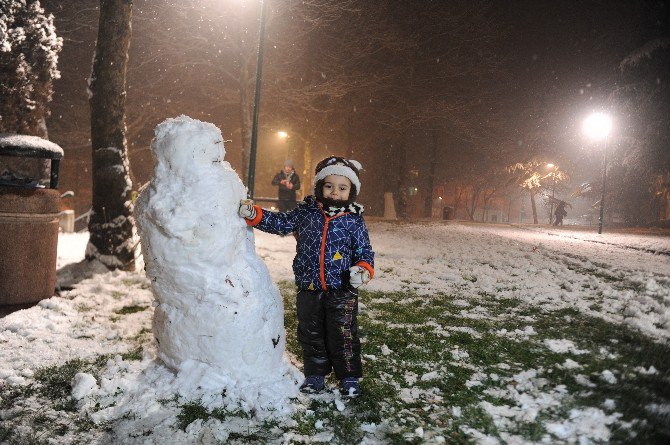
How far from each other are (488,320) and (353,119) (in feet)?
70.1

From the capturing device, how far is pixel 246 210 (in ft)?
10.1

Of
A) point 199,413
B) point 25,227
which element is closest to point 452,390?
point 199,413

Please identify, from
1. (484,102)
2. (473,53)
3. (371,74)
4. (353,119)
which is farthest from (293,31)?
(484,102)

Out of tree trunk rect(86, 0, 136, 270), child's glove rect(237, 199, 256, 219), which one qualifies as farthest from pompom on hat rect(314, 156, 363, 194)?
tree trunk rect(86, 0, 136, 270)

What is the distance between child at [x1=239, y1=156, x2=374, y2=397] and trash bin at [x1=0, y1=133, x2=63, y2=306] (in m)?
2.65

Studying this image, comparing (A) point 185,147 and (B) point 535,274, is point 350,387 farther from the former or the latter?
(B) point 535,274

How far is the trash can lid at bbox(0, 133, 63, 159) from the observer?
420 cm

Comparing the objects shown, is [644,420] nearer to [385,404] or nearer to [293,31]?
[385,404]

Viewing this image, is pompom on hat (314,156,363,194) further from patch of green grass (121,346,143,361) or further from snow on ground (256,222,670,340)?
snow on ground (256,222,670,340)

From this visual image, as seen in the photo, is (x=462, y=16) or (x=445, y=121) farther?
(x=445, y=121)

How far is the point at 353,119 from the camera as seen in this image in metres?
25.0

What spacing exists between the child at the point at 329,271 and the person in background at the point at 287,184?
970 centimetres

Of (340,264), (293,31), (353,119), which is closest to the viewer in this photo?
(340,264)

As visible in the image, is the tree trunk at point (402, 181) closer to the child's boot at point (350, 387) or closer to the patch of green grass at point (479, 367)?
the patch of green grass at point (479, 367)
